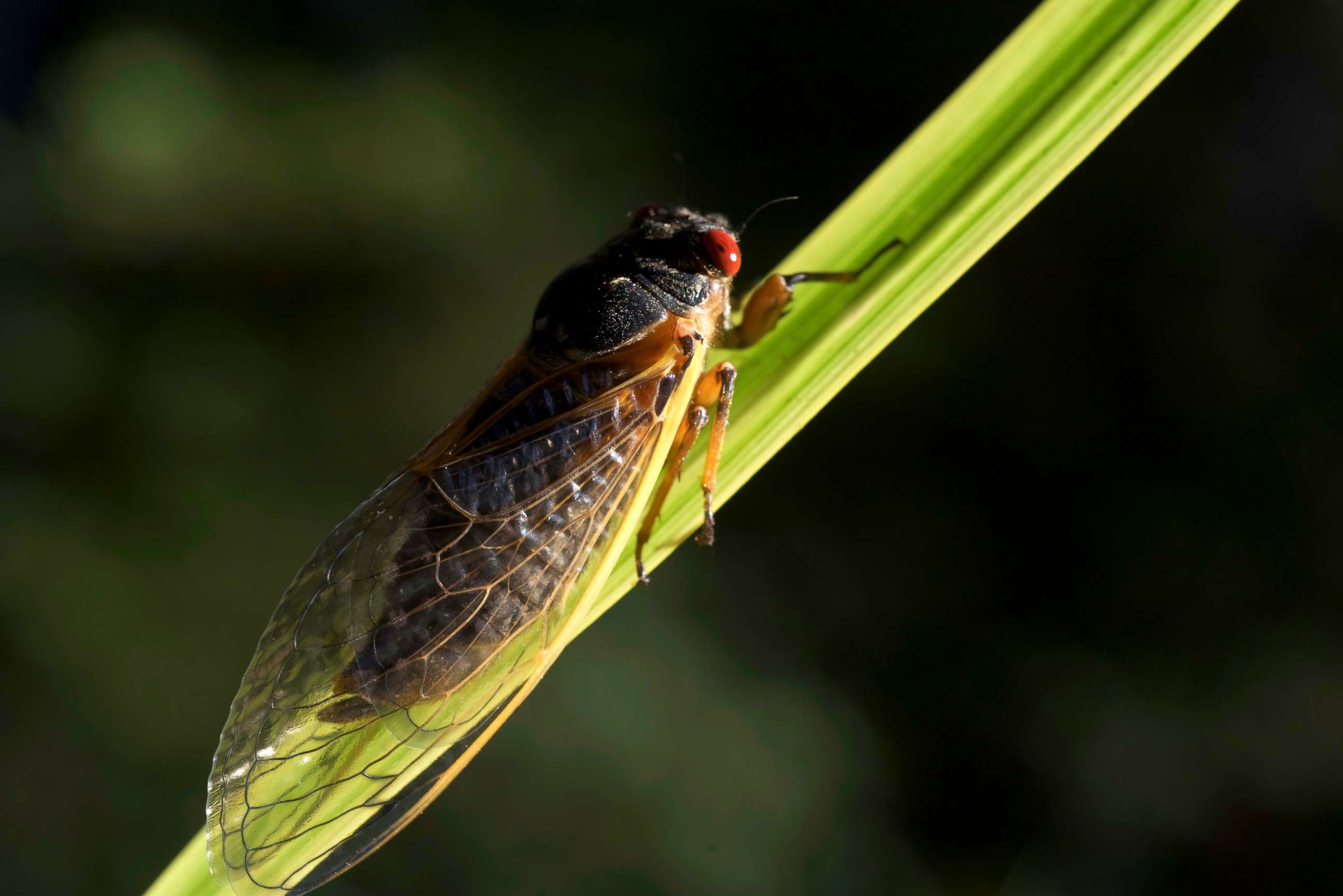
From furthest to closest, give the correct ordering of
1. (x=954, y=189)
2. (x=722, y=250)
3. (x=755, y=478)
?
(x=755, y=478)
(x=722, y=250)
(x=954, y=189)

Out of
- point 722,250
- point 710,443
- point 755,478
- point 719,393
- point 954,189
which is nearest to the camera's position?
point 954,189

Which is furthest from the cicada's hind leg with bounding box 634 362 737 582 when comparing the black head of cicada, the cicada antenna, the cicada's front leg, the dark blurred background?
the dark blurred background

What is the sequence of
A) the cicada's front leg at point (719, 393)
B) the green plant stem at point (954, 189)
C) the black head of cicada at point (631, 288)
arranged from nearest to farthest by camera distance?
1. the green plant stem at point (954, 189)
2. the cicada's front leg at point (719, 393)
3. the black head of cicada at point (631, 288)

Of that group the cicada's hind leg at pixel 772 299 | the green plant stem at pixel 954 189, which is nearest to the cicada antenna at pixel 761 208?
the cicada's hind leg at pixel 772 299

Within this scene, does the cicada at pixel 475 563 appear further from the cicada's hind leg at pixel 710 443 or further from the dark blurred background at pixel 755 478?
the dark blurred background at pixel 755 478

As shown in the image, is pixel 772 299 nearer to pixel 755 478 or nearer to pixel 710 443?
pixel 710 443

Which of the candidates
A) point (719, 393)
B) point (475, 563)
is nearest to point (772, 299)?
point (719, 393)

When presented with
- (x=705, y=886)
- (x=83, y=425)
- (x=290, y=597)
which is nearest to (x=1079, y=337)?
(x=705, y=886)
